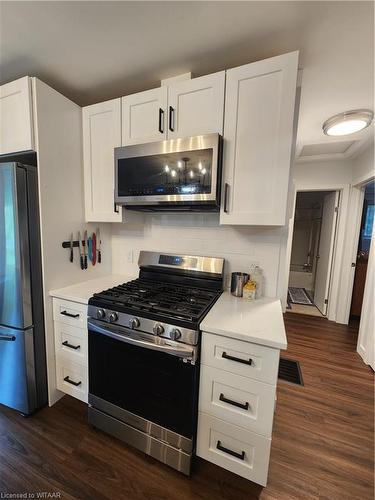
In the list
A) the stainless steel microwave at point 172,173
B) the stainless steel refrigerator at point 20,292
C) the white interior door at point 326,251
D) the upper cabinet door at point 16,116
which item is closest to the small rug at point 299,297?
the white interior door at point 326,251

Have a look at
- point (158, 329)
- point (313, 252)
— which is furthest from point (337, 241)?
point (158, 329)

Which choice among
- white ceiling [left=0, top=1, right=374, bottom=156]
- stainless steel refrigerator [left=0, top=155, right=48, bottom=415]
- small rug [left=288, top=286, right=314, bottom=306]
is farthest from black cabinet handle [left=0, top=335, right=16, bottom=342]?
small rug [left=288, top=286, right=314, bottom=306]

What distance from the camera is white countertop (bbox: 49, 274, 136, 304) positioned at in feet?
5.13

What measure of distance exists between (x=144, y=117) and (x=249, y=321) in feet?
4.95

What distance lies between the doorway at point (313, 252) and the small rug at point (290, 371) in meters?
1.66

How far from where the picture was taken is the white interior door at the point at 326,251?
3.44m

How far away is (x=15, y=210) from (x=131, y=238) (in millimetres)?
908

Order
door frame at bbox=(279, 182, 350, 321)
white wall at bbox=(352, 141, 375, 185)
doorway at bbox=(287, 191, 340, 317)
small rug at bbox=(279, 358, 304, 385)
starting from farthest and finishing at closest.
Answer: doorway at bbox=(287, 191, 340, 317) → door frame at bbox=(279, 182, 350, 321) → white wall at bbox=(352, 141, 375, 185) → small rug at bbox=(279, 358, 304, 385)

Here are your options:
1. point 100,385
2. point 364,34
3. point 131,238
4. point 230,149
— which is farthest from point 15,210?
point 364,34

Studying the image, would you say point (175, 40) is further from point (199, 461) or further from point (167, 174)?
point (199, 461)

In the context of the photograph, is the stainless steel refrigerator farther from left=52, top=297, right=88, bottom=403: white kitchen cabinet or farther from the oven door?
the oven door

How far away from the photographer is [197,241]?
1854mm

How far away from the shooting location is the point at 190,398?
47.6 inches

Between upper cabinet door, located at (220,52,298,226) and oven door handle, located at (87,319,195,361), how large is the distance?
32.2 inches
